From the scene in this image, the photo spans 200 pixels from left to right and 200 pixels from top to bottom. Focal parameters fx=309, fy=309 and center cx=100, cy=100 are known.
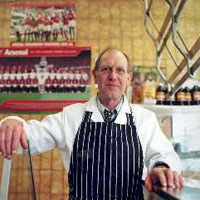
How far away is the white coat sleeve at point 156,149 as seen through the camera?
1.29 metres

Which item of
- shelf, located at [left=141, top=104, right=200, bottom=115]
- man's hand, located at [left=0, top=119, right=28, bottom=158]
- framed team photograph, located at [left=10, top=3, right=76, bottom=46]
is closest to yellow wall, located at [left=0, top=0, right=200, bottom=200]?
framed team photograph, located at [left=10, top=3, right=76, bottom=46]

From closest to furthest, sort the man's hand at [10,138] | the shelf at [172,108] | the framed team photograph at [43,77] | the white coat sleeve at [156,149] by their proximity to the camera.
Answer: the man's hand at [10,138] → the white coat sleeve at [156,149] → the shelf at [172,108] → the framed team photograph at [43,77]

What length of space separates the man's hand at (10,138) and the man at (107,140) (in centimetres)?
29

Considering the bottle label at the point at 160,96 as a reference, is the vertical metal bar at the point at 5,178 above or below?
below

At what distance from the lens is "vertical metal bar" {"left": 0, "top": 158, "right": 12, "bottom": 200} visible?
81 centimetres

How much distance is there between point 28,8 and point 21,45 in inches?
15.6

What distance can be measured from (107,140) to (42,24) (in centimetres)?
199

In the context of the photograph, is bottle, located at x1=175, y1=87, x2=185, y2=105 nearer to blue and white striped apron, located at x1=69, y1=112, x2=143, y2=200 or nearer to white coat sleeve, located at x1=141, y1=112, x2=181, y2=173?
white coat sleeve, located at x1=141, y1=112, x2=181, y2=173

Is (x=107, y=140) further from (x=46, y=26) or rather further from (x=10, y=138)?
(x=46, y=26)

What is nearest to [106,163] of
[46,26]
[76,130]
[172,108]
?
[76,130]

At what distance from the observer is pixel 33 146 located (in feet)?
4.50

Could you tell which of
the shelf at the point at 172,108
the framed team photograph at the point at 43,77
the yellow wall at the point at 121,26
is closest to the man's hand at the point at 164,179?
the shelf at the point at 172,108

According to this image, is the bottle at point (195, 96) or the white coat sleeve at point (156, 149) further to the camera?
the bottle at point (195, 96)

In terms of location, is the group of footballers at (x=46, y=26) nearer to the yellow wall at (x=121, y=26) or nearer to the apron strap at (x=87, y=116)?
the yellow wall at (x=121, y=26)
